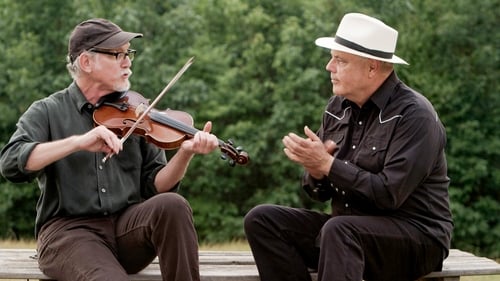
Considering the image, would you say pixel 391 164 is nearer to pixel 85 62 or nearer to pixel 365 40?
pixel 365 40

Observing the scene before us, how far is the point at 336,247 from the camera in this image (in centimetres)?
384

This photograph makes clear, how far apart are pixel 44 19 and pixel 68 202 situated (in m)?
10.3

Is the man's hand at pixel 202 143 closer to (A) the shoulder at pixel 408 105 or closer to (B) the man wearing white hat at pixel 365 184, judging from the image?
(B) the man wearing white hat at pixel 365 184

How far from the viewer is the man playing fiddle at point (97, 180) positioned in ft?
12.3

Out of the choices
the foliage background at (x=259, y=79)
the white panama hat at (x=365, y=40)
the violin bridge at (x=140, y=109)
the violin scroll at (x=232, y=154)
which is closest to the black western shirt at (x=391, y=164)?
the white panama hat at (x=365, y=40)

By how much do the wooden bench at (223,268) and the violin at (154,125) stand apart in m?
0.52

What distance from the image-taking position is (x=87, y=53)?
4.16 m

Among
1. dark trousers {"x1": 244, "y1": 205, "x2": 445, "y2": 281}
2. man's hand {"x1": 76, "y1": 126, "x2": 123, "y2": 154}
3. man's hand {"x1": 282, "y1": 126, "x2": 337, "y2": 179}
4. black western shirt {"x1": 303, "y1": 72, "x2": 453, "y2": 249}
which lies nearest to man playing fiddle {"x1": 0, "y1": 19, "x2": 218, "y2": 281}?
man's hand {"x1": 76, "y1": 126, "x2": 123, "y2": 154}

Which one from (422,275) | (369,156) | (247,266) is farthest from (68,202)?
(422,275)

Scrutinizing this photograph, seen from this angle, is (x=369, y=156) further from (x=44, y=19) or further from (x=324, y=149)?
(x=44, y=19)

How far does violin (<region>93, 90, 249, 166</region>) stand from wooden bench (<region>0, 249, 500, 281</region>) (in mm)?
524

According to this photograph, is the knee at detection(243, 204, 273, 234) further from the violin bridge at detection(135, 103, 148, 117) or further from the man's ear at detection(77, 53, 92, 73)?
the man's ear at detection(77, 53, 92, 73)

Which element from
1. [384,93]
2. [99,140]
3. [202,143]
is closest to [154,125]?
[202,143]

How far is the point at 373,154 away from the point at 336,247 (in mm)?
466
